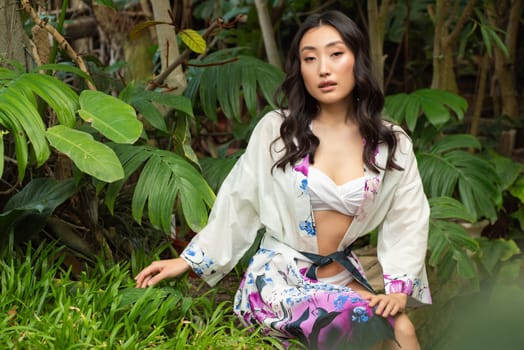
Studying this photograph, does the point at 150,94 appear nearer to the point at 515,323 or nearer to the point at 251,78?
the point at 251,78

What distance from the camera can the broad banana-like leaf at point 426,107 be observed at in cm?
325

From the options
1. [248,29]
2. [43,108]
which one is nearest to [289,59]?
[43,108]

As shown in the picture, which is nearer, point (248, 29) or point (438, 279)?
point (438, 279)

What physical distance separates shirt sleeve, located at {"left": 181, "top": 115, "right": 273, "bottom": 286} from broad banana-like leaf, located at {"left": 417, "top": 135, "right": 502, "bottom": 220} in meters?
1.35

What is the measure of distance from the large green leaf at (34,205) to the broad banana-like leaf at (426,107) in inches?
56.4

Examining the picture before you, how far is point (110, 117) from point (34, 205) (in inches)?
23.9

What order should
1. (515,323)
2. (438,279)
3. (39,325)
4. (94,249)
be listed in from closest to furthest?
1. (515,323)
2. (39,325)
3. (94,249)
4. (438,279)

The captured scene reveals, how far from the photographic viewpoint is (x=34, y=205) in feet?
8.67

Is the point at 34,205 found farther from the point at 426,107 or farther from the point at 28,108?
the point at 426,107

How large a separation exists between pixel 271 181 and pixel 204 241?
27cm

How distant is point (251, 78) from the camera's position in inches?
127

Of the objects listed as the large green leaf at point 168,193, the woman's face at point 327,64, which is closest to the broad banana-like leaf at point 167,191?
the large green leaf at point 168,193

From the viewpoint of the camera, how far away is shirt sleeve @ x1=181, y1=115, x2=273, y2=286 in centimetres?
221

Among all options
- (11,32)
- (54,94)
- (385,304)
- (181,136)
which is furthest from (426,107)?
(11,32)
